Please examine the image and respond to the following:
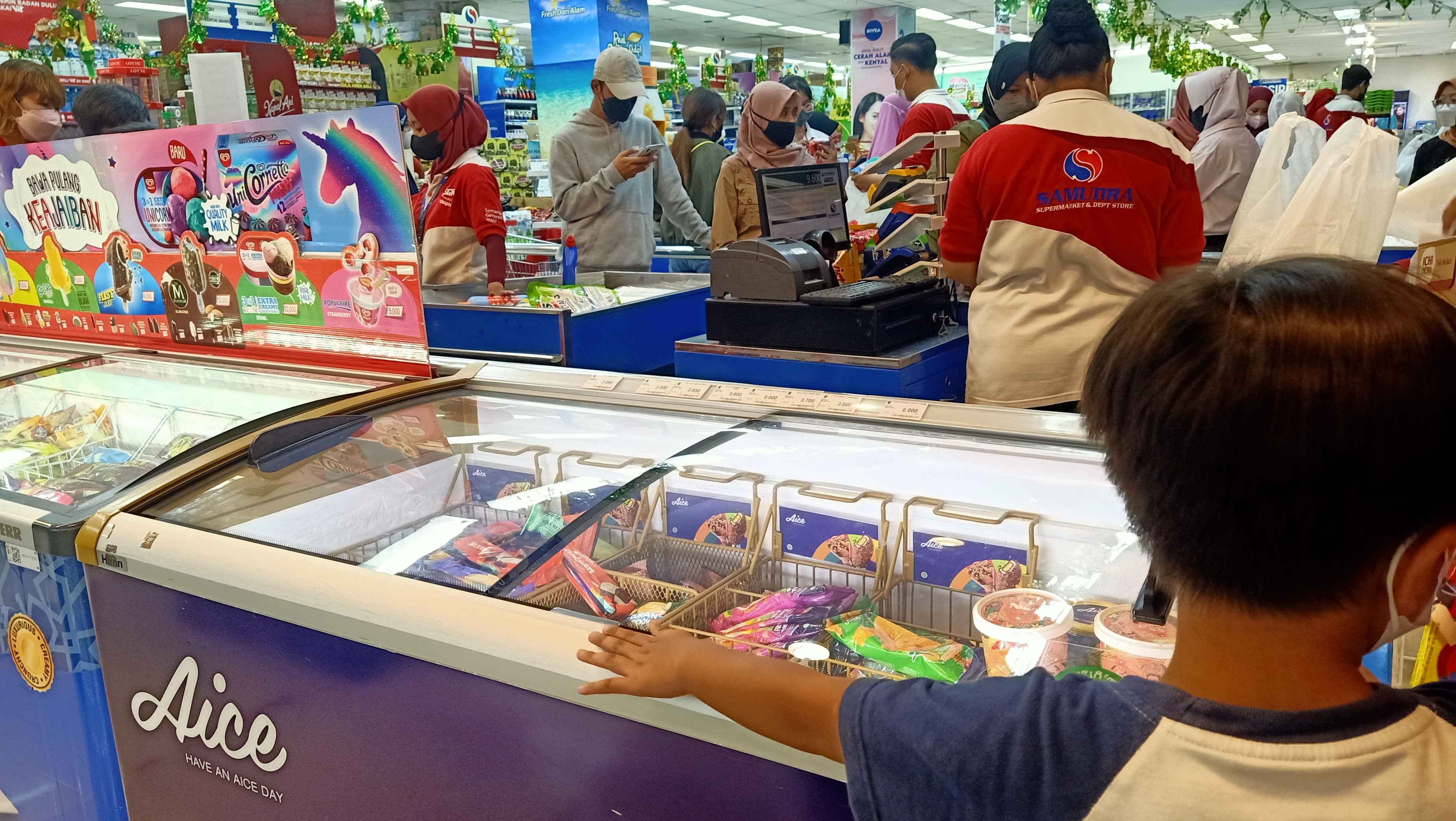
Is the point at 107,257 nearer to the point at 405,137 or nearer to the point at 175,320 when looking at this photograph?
the point at 175,320

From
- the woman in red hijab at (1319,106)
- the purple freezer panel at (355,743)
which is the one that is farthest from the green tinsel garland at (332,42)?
the woman in red hijab at (1319,106)

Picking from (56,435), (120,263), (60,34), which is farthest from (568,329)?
(60,34)

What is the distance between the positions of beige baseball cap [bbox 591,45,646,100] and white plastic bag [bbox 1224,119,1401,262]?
326 centimetres

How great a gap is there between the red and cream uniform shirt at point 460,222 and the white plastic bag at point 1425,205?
323cm

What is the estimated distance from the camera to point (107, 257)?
2842 mm

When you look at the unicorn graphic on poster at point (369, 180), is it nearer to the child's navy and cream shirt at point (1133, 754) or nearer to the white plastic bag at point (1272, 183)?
the child's navy and cream shirt at point (1133, 754)

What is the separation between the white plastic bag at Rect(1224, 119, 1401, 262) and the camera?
2.25 m

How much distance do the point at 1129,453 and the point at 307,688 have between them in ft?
4.23

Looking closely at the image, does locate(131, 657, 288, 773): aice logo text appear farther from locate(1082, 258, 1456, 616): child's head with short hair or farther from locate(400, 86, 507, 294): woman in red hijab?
locate(400, 86, 507, 294): woman in red hijab

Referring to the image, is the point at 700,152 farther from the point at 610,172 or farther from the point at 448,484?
the point at 448,484

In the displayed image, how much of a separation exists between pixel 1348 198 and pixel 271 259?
250 cm

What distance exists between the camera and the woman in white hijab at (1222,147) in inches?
227

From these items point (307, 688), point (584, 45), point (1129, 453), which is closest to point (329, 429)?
point (307, 688)

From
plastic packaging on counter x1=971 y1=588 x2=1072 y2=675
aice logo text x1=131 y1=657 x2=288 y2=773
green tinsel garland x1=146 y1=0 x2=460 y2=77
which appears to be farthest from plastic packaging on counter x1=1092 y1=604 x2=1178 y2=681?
green tinsel garland x1=146 y1=0 x2=460 y2=77
